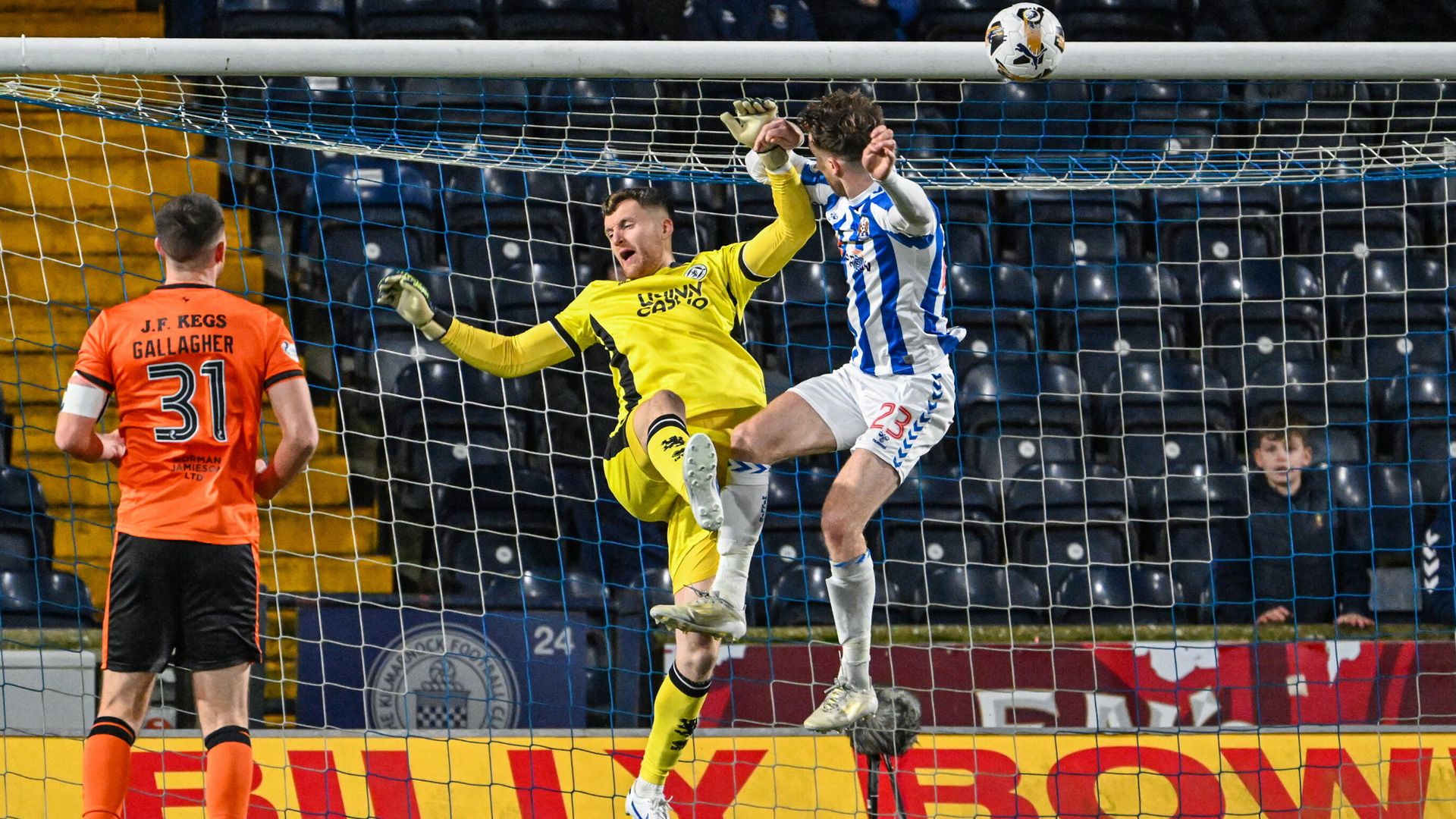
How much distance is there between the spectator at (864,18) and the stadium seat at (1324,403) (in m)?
2.90

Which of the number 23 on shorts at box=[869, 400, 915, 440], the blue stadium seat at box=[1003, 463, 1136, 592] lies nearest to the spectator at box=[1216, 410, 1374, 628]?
the blue stadium seat at box=[1003, 463, 1136, 592]

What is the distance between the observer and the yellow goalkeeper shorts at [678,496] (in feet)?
16.7

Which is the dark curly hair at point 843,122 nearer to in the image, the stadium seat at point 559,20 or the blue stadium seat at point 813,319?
the blue stadium seat at point 813,319

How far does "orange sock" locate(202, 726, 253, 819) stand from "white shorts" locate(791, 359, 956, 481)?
1996mm

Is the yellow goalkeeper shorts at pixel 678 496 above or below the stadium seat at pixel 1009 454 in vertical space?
below

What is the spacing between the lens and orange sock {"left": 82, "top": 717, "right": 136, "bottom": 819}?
4324mm

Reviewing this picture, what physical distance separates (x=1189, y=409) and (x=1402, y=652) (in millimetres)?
1963

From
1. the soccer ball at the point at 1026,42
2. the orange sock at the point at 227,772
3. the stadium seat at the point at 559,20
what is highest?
the stadium seat at the point at 559,20

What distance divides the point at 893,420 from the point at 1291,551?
3.31m

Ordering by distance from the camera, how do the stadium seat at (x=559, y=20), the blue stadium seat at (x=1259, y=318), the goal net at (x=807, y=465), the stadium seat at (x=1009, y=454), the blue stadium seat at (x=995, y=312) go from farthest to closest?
the stadium seat at (x=559, y=20) → the blue stadium seat at (x=1259, y=318) → the blue stadium seat at (x=995, y=312) → the stadium seat at (x=1009, y=454) → the goal net at (x=807, y=465)

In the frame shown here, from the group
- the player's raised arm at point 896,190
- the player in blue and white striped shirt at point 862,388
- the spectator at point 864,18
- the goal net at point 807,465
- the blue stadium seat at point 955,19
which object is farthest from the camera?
the spectator at point 864,18

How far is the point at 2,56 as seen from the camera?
5.12 m

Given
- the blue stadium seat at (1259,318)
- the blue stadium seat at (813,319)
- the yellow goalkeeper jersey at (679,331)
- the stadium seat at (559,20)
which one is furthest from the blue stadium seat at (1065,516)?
the stadium seat at (559,20)

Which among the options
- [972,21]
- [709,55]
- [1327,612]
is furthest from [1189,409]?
[709,55]
